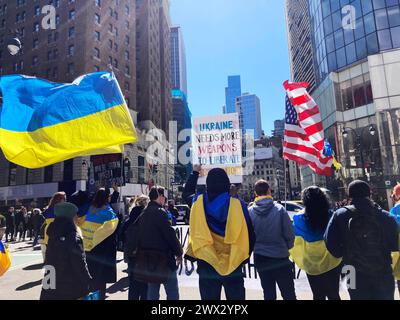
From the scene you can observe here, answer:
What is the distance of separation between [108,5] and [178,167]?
7857 centimetres

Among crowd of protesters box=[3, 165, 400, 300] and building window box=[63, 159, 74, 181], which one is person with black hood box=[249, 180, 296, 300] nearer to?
crowd of protesters box=[3, 165, 400, 300]

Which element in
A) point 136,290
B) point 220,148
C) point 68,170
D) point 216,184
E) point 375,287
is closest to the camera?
point 375,287

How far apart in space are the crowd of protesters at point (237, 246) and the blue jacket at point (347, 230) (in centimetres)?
1

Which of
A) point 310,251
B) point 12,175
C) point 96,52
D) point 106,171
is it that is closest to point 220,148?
point 106,171

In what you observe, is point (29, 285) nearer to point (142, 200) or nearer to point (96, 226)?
point (96, 226)

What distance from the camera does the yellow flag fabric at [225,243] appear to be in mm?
3619

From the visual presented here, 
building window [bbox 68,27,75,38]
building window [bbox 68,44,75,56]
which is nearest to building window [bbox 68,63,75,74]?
building window [bbox 68,44,75,56]

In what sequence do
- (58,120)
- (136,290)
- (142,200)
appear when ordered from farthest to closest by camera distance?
(142,200) < (58,120) < (136,290)

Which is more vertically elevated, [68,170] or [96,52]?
[96,52]

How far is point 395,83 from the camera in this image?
29.3 metres

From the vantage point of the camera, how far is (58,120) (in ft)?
17.3

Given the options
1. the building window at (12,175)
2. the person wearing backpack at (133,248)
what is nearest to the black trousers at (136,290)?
the person wearing backpack at (133,248)

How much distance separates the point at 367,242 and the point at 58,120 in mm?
4843
